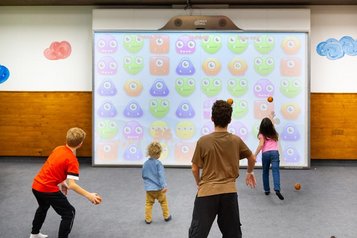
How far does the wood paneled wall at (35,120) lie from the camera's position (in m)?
8.56

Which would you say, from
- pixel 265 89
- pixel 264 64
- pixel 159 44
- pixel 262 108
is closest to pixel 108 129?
pixel 159 44

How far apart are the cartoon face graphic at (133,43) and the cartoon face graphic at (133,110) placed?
1014mm

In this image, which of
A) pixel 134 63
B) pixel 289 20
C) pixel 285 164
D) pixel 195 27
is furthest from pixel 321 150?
pixel 134 63

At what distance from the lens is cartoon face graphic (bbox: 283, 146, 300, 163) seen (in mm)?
7961

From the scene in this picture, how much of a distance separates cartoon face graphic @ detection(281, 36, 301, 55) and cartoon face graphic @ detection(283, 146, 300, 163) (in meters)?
1.84

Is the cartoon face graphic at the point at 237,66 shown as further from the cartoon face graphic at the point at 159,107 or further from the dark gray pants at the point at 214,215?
the dark gray pants at the point at 214,215

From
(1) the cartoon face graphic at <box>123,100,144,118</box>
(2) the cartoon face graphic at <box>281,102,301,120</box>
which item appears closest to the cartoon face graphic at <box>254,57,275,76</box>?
(2) the cartoon face graphic at <box>281,102,301,120</box>

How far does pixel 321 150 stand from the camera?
8328 millimetres

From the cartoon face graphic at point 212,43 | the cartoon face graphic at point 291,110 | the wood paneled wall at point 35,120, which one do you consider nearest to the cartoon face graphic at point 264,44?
the cartoon face graphic at point 212,43

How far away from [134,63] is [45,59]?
76.9 inches

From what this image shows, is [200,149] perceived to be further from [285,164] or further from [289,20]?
[289,20]

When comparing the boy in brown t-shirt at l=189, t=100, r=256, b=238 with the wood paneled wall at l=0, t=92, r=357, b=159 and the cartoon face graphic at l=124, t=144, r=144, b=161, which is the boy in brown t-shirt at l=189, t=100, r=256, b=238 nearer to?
the cartoon face graphic at l=124, t=144, r=144, b=161

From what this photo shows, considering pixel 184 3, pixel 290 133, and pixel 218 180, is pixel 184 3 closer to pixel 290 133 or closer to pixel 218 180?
pixel 290 133

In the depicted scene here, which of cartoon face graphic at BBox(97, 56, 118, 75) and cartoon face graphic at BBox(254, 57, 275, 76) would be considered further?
cartoon face graphic at BBox(97, 56, 118, 75)
